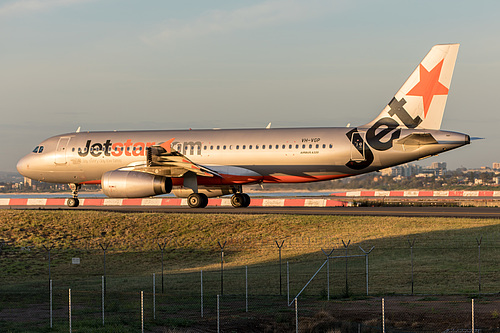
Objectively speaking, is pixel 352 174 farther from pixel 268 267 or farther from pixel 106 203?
pixel 106 203

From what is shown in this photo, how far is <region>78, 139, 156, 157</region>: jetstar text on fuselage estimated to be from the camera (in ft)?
136

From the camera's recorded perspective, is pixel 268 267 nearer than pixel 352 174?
Yes

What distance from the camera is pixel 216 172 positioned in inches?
1565

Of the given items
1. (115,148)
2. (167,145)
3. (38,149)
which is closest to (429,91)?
(167,145)

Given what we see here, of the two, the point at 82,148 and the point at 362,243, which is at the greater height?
the point at 82,148

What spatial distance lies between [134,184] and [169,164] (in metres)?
2.55

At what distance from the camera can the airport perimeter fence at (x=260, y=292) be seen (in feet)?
54.3

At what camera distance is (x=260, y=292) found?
74.1 feet

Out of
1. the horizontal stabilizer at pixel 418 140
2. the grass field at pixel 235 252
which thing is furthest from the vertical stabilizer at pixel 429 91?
the grass field at pixel 235 252

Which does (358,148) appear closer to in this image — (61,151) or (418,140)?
(418,140)

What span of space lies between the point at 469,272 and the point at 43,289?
15616 millimetres

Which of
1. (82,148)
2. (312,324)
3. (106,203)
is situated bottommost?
(312,324)

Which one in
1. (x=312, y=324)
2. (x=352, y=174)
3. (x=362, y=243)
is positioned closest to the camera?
(x=312, y=324)

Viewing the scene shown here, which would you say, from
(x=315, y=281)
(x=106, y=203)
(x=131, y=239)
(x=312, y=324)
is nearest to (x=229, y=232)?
(x=131, y=239)
